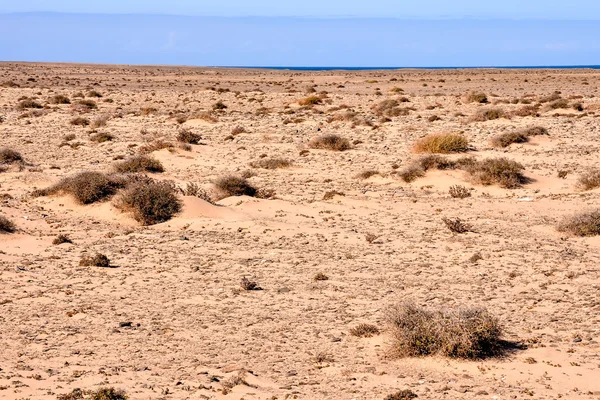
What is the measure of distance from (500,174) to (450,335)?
11.9 m

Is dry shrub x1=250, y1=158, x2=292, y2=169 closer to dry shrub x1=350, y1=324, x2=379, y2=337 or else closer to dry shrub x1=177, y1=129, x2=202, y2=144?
dry shrub x1=177, y1=129, x2=202, y2=144

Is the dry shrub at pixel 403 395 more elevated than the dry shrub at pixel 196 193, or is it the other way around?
the dry shrub at pixel 196 193

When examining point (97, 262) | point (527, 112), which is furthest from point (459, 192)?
point (527, 112)

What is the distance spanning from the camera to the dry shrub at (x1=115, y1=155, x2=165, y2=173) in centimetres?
2206

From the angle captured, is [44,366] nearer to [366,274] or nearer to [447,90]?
[366,274]

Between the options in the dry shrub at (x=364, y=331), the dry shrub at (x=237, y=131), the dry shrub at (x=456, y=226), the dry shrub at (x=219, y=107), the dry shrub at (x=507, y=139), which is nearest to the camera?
the dry shrub at (x=364, y=331)

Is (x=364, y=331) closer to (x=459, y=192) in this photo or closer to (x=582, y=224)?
(x=582, y=224)

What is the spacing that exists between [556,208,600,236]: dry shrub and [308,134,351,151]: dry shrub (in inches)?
433

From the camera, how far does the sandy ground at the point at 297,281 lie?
8789 mm

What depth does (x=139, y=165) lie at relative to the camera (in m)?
22.4

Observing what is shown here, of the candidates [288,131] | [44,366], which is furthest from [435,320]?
[288,131]

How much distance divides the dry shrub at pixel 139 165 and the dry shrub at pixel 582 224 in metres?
12.0

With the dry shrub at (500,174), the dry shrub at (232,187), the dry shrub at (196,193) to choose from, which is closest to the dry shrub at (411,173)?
the dry shrub at (500,174)

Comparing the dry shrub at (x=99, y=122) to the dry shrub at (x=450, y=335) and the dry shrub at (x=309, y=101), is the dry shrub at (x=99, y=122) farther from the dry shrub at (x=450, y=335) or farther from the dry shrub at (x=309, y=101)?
the dry shrub at (x=450, y=335)
